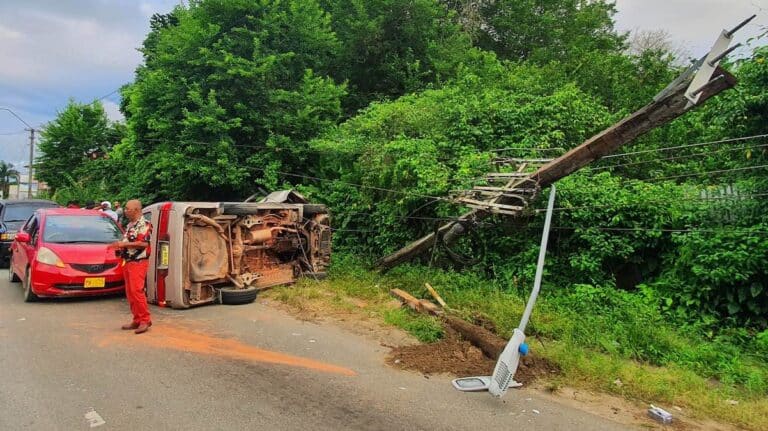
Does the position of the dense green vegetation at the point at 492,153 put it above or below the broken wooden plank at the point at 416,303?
above

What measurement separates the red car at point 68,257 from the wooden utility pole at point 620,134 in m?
6.28

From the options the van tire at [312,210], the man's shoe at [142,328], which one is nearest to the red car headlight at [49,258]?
the man's shoe at [142,328]

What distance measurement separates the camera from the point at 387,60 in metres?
20.1

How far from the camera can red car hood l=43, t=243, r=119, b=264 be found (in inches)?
339

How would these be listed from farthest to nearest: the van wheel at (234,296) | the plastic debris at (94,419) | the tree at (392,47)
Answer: the tree at (392,47), the van wheel at (234,296), the plastic debris at (94,419)

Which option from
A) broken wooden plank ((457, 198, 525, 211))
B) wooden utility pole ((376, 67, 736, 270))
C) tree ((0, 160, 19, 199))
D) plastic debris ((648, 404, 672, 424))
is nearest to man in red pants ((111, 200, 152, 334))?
broken wooden plank ((457, 198, 525, 211))

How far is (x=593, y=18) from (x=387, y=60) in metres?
11.2

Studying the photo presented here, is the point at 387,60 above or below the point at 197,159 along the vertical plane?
above

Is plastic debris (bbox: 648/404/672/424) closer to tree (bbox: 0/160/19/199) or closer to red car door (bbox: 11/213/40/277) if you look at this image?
red car door (bbox: 11/213/40/277)

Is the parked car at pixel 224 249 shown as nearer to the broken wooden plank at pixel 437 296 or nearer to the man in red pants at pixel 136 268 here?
the man in red pants at pixel 136 268

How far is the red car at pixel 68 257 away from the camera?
849cm

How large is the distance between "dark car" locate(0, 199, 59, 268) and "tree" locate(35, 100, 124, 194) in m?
16.8

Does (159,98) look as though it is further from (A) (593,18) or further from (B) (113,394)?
(A) (593,18)

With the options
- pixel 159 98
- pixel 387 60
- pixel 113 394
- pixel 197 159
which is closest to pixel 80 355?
pixel 113 394
